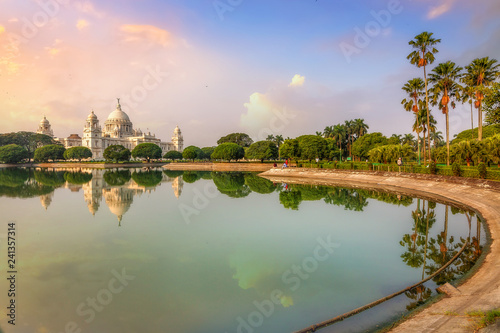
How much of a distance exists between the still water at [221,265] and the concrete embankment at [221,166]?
50278 mm

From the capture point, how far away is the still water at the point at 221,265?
7.35 metres

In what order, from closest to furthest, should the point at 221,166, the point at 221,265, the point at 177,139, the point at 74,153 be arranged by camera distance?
the point at 221,265, the point at 221,166, the point at 74,153, the point at 177,139

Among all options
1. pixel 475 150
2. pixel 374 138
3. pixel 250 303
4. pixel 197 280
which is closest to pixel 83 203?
pixel 197 280

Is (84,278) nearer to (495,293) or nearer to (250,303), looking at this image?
(250,303)

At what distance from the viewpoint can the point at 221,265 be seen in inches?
413

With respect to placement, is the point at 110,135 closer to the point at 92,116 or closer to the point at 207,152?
the point at 92,116

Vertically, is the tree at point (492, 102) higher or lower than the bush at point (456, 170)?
higher

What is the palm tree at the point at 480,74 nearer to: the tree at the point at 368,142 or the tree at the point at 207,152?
the tree at the point at 368,142

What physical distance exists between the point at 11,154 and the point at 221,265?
110345 millimetres

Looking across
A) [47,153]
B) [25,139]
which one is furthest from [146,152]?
[25,139]

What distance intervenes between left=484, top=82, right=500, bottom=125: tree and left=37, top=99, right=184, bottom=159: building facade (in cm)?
13521

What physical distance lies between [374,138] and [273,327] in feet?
216

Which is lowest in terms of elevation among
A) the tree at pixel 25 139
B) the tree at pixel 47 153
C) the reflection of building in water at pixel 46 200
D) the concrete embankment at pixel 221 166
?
the reflection of building in water at pixel 46 200

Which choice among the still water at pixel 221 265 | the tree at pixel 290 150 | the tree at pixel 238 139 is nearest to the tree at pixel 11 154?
the tree at pixel 238 139
